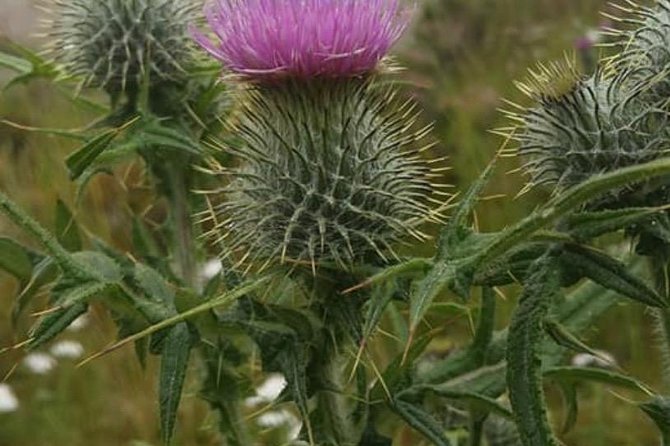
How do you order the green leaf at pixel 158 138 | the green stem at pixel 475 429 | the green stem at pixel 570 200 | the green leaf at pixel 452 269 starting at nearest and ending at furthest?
the green stem at pixel 570 200 < the green leaf at pixel 452 269 < the green stem at pixel 475 429 < the green leaf at pixel 158 138

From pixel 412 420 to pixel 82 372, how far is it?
4.11 m

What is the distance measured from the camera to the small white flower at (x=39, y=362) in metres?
5.40

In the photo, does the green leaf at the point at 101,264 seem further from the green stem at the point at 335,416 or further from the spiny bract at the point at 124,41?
the spiny bract at the point at 124,41

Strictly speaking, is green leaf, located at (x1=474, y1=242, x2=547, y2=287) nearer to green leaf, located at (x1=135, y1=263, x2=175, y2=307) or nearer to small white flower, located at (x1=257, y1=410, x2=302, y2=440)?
green leaf, located at (x1=135, y1=263, x2=175, y2=307)

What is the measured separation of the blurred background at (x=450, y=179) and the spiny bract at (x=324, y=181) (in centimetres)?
68

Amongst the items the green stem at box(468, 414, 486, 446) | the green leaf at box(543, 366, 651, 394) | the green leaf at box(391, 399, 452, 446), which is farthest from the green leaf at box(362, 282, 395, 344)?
the green stem at box(468, 414, 486, 446)

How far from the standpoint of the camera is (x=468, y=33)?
898 cm

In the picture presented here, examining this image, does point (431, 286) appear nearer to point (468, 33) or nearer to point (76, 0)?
point (76, 0)

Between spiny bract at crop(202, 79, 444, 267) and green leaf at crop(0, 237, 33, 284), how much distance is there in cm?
62

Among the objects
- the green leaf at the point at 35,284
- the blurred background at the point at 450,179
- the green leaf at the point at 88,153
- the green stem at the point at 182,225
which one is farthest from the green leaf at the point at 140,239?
the green leaf at the point at 88,153

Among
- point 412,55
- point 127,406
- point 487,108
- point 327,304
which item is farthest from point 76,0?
point 412,55

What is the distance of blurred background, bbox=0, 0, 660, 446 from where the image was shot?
5.23m

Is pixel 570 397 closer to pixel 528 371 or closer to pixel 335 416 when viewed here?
pixel 335 416

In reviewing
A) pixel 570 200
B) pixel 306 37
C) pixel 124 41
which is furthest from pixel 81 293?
pixel 124 41
